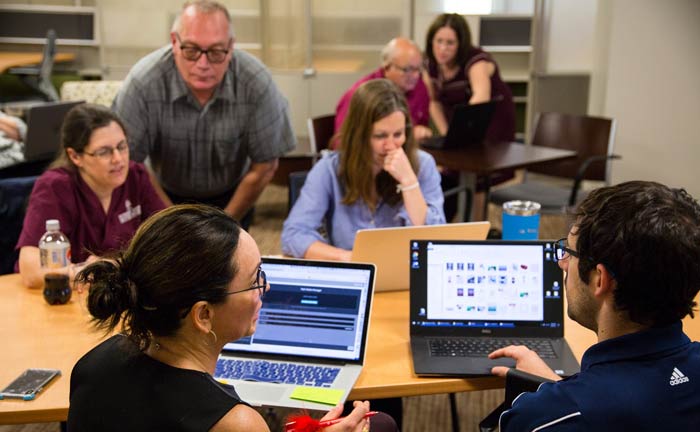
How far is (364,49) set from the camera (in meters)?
7.30

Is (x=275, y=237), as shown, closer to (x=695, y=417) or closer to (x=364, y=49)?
(x=364, y=49)

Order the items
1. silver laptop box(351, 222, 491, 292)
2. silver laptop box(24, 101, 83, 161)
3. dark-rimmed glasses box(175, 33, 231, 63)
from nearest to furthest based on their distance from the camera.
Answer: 1. silver laptop box(351, 222, 491, 292)
2. dark-rimmed glasses box(175, 33, 231, 63)
3. silver laptop box(24, 101, 83, 161)

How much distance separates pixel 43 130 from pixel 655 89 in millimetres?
3906

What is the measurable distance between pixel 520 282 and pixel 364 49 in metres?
5.37

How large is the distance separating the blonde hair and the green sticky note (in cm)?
96

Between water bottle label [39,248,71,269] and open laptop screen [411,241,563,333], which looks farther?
water bottle label [39,248,71,269]

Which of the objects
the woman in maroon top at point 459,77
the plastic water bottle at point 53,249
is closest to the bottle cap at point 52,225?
the plastic water bottle at point 53,249

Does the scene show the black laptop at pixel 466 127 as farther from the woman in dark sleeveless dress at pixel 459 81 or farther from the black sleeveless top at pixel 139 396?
the black sleeveless top at pixel 139 396

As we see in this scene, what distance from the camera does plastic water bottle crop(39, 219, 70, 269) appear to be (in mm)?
2508

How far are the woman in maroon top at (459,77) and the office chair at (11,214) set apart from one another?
2523 mm

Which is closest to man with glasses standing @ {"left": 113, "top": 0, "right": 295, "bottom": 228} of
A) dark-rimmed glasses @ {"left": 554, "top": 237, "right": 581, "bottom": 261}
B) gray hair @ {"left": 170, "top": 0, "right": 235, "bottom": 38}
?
gray hair @ {"left": 170, "top": 0, "right": 235, "bottom": 38}

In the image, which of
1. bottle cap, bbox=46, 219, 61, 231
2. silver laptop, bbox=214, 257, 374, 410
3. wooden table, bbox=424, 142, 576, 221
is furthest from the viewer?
wooden table, bbox=424, 142, 576, 221

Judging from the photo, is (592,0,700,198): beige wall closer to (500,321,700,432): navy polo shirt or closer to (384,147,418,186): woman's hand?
(384,147,418,186): woman's hand

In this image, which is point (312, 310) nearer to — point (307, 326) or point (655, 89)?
point (307, 326)
